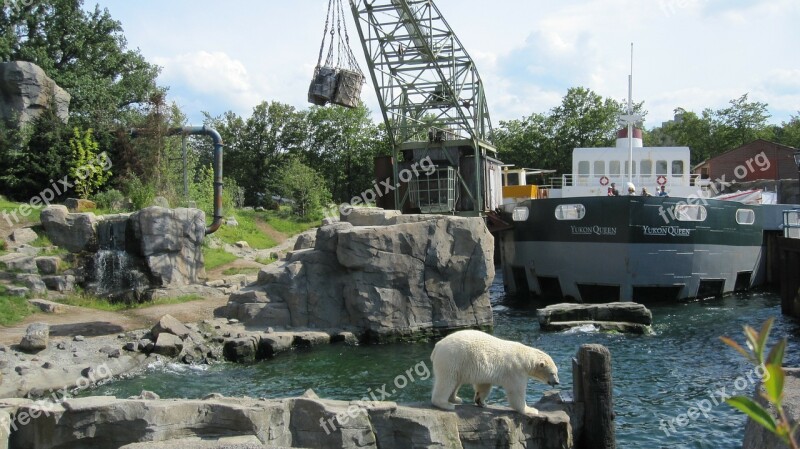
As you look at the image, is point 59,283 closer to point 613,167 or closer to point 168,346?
point 168,346

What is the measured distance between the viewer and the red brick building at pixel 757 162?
51594 mm

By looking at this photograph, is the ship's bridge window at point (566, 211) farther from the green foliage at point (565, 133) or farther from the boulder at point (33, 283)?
the green foliage at point (565, 133)

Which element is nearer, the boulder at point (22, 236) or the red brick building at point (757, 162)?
the boulder at point (22, 236)

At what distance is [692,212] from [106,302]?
1837 cm

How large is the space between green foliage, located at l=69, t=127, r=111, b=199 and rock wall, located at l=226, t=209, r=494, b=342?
38.3ft

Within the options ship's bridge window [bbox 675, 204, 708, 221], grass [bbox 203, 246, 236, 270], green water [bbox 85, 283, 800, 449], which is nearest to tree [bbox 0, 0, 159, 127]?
grass [bbox 203, 246, 236, 270]

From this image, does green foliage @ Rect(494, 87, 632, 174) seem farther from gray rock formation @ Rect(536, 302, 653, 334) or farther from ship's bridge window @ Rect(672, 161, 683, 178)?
gray rock formation @ Rect(536, 302, 653, 334)

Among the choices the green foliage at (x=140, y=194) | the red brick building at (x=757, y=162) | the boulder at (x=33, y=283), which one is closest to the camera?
the boulder at (x=33, y=283)

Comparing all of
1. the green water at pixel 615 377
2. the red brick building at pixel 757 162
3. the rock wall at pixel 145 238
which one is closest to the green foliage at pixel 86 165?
the rock wall at pixel 145 238

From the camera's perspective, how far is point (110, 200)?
2577 centimetres

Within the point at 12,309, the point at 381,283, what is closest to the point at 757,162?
the point at 381,283

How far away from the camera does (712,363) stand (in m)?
14.6

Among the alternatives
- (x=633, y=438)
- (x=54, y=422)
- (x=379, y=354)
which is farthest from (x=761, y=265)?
(x=54, y=422)

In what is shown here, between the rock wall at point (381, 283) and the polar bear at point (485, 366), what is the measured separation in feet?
30.3
